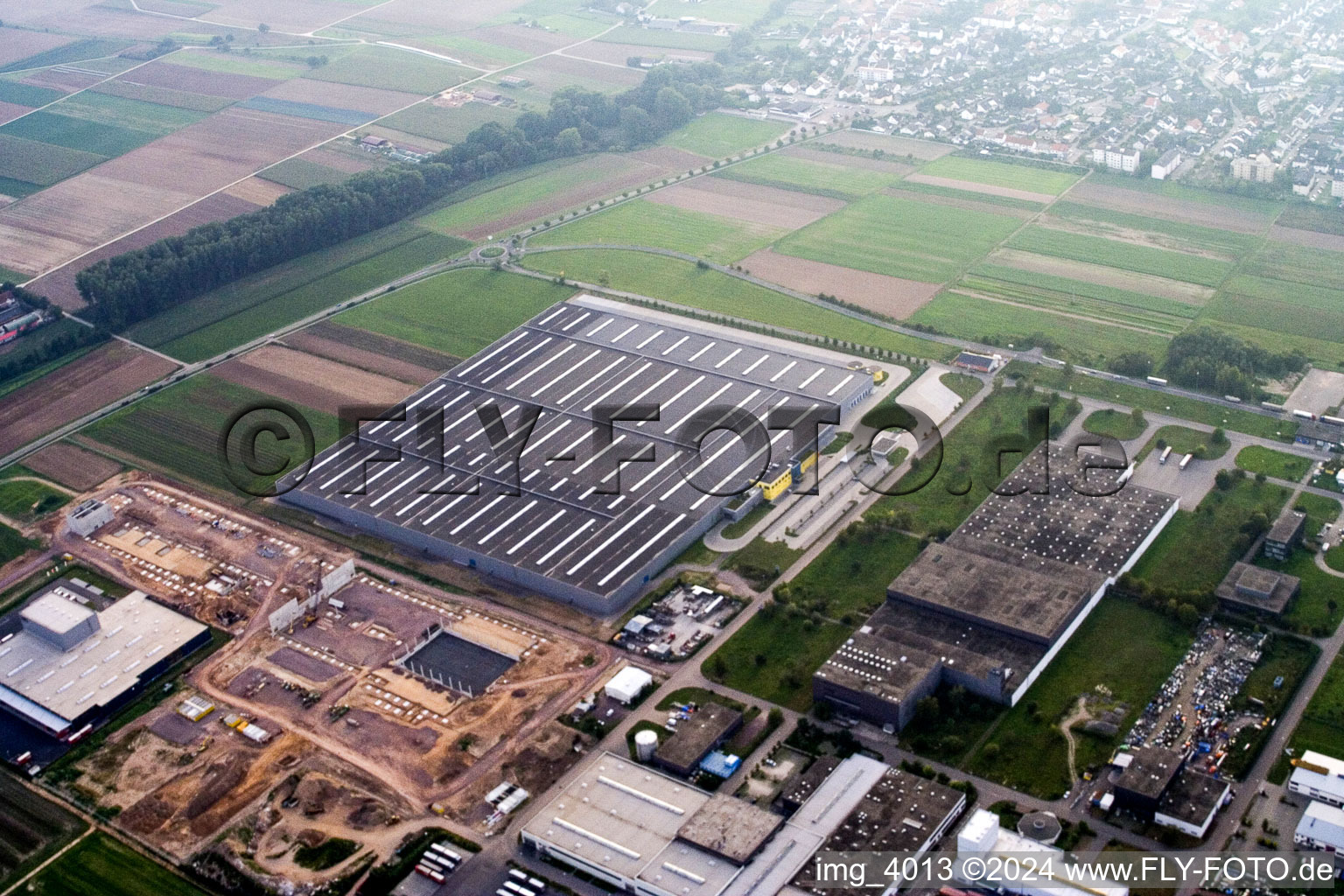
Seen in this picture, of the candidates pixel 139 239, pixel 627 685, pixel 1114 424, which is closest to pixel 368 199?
pixel 139 239

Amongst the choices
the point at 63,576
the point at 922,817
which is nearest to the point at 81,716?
the point at 63,576

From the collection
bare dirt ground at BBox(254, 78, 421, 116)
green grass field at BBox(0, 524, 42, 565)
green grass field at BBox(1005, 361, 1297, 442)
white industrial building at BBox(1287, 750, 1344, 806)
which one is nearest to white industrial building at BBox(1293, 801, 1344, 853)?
white industrial building at BBox(1287, 750, 1344, 806)

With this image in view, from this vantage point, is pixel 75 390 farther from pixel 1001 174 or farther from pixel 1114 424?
pixel 1001 174

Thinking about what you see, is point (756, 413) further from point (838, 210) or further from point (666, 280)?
point (838, 210)

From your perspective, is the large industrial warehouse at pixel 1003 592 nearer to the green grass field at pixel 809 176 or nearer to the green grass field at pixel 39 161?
the green grass field at pixel 809 176

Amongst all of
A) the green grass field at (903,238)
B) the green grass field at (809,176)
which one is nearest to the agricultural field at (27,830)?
the green grass field at (903,238)
